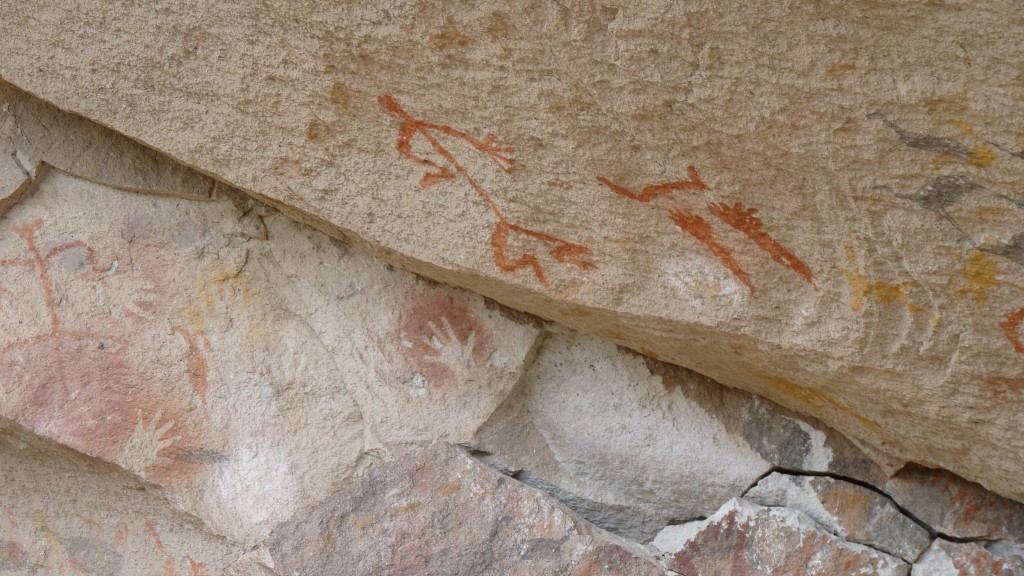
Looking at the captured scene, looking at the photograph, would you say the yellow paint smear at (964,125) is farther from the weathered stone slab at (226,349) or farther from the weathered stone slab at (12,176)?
the weathered stone slab at (12,176)

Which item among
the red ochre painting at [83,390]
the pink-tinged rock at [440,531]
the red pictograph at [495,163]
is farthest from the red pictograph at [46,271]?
the red pictograph at [495,163]

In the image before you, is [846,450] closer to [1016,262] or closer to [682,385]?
[682,385]

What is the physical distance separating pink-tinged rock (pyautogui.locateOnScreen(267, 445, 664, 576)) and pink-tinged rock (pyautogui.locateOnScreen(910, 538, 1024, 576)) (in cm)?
41

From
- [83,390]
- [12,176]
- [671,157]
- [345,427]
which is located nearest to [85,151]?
[12,176]

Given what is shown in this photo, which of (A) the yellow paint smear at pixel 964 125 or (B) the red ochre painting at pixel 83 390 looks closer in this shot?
(A) the yellow paint smear at pixel 964 125

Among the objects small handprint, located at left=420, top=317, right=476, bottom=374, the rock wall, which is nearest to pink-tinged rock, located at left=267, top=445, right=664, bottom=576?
the rock wall

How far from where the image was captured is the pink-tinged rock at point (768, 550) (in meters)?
1.29

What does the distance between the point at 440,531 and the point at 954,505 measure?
792 mm

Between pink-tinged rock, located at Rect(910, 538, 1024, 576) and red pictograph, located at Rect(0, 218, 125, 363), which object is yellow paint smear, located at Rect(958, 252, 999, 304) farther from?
red pictograph, located at Rect(0, 218, 125, 363)

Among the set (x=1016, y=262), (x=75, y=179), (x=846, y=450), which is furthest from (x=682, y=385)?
(x=75, y=179)

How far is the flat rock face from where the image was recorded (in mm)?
949

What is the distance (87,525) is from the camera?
1.48 m

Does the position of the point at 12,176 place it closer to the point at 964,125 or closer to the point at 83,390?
the point at 83,390

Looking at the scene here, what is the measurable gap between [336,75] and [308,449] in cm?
59
